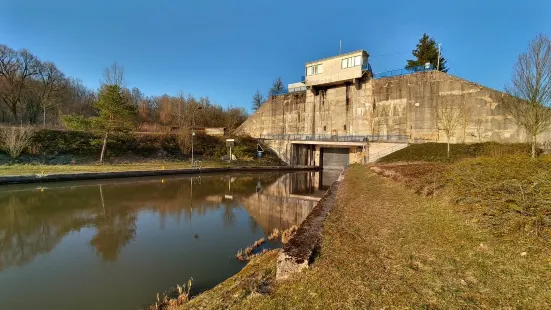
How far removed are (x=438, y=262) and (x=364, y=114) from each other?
3064 cm

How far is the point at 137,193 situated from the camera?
1418 centimetres

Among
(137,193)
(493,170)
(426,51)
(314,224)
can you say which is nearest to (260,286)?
(314,224)

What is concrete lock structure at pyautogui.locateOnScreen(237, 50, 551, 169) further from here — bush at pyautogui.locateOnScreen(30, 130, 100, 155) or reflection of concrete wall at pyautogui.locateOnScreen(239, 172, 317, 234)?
bush at pyautogui.locateOnScreen(30, 130, 100, 155)

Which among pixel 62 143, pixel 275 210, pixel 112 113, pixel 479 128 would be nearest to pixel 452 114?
pixel 479 128

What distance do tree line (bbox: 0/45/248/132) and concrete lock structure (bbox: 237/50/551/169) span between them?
8.74 meters

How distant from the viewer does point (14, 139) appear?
21.5 meters

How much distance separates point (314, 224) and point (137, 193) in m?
11.3

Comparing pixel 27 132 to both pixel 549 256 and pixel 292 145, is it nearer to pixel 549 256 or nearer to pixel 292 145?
pixel 292 145

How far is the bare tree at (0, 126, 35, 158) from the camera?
21.4 meters

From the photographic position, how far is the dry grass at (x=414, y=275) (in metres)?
2.87

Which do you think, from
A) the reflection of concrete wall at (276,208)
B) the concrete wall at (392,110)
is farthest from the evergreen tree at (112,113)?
the concrete wall at (392,110)

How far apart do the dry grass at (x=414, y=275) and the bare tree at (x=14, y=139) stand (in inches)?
1045

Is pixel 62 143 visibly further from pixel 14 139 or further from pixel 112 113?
pixel 112 113

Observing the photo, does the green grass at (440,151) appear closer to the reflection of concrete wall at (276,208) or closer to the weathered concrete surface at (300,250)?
the reflection of concrete wall at (276,208)
